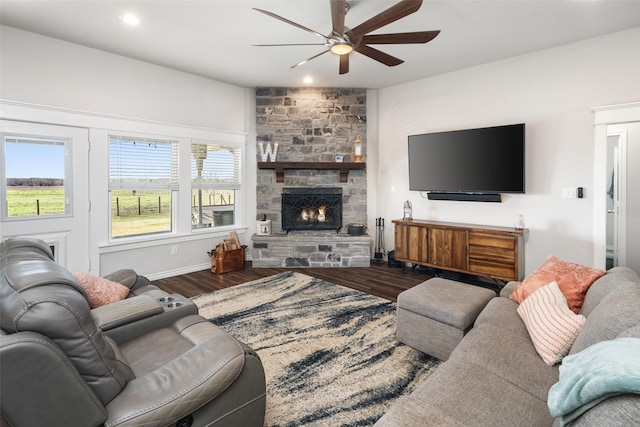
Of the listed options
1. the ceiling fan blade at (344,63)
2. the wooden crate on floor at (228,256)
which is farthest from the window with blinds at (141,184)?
the ceiling fan blade at (344,63)

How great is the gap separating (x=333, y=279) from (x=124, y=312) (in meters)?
3.00

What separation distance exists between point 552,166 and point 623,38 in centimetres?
141

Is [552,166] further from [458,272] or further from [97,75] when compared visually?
[97,75]

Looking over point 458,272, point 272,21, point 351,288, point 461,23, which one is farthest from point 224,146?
point 458,272

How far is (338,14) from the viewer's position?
7.86ft

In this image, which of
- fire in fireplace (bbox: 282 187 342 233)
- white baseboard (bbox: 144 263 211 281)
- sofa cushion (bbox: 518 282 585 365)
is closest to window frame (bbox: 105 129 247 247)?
white baseboard (bbox: 144 263 211 281)

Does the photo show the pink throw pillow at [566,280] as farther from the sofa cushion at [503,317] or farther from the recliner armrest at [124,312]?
the recliner armrest at [124,312]

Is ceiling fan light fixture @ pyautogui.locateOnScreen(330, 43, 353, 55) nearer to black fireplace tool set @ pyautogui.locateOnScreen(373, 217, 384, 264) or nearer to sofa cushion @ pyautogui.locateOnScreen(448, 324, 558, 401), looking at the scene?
sofa cushion @ pyautogui.locateOnScreen(448, 324, 558, 401)

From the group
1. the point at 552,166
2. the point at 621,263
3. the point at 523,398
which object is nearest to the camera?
the point at 523,398

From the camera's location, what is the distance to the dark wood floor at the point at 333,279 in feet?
13.3

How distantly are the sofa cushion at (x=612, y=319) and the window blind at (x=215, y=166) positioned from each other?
187 inches

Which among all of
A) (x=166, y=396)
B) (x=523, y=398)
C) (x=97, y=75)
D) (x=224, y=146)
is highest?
(x=97, y=75)

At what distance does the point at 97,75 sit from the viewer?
12.8 ft

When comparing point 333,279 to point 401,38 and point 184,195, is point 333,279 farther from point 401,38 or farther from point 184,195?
point 401,38
